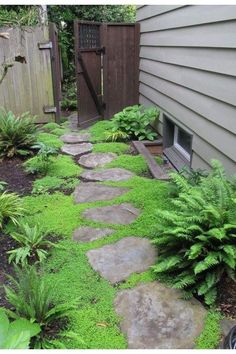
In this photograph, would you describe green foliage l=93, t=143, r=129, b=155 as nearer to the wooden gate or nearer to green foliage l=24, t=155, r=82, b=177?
green foliage l=24, t=155, r=82, b=177

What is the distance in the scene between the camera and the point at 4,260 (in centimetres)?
281

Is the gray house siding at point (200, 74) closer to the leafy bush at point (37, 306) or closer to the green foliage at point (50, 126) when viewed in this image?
the leafy bush at point (37, 306)

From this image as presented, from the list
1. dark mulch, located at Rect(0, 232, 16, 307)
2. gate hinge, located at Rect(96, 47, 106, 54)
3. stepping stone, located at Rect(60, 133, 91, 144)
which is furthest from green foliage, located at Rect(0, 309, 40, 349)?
gate hinge, located at Rect(96, 47, 106, 54)

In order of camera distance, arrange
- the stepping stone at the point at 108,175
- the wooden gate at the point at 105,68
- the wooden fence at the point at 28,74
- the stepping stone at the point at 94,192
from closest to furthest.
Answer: the stepping stone at the point at 94,192
the stepping stone at the point at 108,175
the wooden fence at the point at 28,74
the wooden gate at the point at 105,68

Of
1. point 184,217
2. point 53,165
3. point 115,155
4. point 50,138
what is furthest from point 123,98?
point 184,217

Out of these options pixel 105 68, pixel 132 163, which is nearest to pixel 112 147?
pixel 132 163

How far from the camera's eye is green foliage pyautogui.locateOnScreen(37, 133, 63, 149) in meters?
5.69

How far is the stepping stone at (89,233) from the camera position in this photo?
120 inches

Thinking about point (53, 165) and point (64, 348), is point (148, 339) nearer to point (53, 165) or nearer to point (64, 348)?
point (64, 348)

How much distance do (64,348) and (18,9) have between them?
28.4 feet

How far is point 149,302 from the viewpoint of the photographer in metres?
2.31

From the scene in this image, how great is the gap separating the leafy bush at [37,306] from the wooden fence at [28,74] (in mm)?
5260

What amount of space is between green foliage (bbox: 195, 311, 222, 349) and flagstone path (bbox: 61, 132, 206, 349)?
3 cm

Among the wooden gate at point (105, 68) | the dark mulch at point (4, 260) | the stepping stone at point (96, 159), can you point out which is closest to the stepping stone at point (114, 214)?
the dark mulch at point (4, 260)
